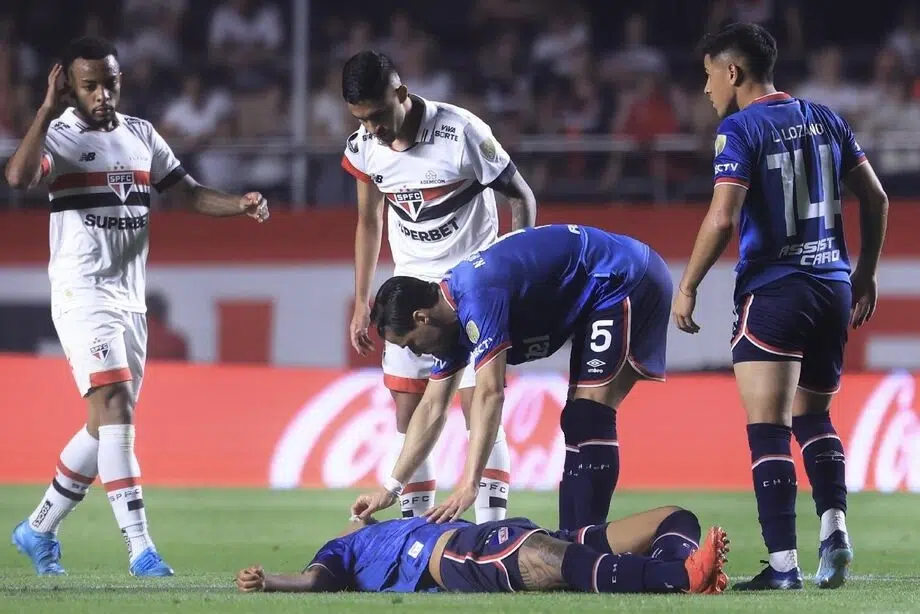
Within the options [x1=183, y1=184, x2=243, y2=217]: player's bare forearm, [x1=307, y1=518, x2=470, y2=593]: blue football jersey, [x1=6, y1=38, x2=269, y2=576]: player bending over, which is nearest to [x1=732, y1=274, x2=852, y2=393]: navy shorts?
[x1=307, y1=518, x2=470, y2=593]: blue football jersey

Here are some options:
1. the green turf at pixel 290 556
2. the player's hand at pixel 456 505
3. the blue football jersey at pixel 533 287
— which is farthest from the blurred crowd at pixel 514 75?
the player's hand at pixel 456 505

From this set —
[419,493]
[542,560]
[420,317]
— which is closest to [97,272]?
[419,493]

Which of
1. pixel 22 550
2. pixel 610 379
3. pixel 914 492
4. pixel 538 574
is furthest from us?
pixel 914 492

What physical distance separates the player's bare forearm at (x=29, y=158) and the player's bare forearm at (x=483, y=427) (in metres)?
2.39

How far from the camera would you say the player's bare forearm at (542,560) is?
18.9 ft

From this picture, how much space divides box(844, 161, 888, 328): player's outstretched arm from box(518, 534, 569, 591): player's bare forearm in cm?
194

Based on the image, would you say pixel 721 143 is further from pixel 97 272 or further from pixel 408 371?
pixel 97 272

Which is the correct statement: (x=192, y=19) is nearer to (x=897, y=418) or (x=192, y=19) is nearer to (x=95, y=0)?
(x=95, y=0)

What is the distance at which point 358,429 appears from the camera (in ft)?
40.5

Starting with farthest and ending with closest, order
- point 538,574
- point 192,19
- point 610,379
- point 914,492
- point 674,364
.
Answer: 1. point 192,19
2. point 674,364
3. point 914,492
4. point 610,379
5. point 538,574

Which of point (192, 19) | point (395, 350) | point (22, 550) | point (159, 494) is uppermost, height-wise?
point (192, 19)

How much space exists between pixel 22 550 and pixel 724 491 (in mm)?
6090

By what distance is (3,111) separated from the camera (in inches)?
650

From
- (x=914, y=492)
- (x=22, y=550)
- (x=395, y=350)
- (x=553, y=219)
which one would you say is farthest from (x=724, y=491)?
(x=22, y=550)
